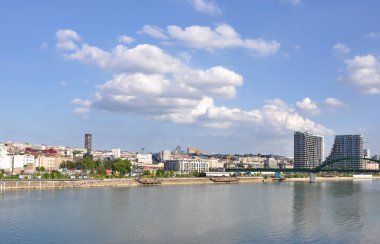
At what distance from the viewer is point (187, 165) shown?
483 feet

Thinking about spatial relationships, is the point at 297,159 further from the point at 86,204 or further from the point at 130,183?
the point at 86,204

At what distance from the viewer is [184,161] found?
147 m

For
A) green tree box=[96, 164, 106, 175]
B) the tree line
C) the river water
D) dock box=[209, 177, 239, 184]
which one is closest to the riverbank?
dock box=[209, 177, 239, 184]

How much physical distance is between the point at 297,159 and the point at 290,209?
529ft

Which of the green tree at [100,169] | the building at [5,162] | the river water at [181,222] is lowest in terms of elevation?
the river water at [181,222]

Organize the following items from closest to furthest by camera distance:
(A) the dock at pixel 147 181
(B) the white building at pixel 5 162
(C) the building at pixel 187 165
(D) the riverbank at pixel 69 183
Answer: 1. (D) the riverbank at pixel 69 183
2. (A) the dock at pixel 147 181
3. (B) the white building at pixel 5 162
4. (C) the building at pixel 187 165

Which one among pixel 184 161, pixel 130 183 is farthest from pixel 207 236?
pixel 184 161

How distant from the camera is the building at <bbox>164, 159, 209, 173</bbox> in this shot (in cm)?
14625

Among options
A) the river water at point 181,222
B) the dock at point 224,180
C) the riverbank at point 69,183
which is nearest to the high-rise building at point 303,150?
the dock at point 224,180

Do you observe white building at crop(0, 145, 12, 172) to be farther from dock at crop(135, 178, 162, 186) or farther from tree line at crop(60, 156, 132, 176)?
dock at crop(135, 178, 162, 186)

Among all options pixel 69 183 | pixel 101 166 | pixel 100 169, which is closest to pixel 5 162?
pixel 100 169

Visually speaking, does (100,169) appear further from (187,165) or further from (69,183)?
A: (187,165)

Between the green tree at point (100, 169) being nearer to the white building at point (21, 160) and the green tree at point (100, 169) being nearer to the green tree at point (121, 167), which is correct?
the green tree at point (121, 167)

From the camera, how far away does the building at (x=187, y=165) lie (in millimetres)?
146250
